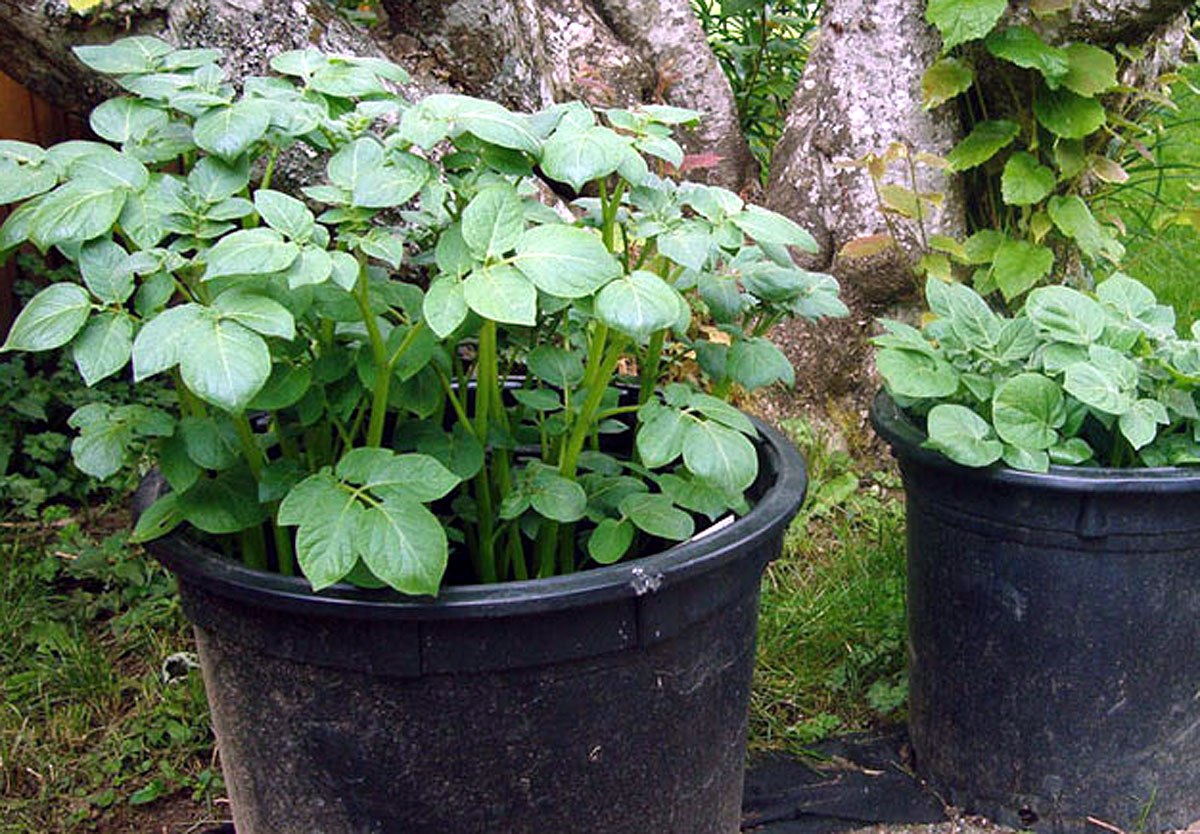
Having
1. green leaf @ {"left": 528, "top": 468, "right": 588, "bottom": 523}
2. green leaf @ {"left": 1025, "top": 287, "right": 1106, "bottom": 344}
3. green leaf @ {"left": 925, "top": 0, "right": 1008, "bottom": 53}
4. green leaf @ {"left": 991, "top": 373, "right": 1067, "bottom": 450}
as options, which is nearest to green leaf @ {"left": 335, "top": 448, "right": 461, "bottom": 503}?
green leaf @ {"left": 528, "top": 468, "right": 588, "bottom": 523}

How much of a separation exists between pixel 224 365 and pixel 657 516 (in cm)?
59

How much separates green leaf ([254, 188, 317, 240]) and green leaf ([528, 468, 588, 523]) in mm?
429

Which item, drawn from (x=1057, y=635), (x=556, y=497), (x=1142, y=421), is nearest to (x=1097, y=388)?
(x=1142, y=421)

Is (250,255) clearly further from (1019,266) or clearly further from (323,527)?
(1019,266)

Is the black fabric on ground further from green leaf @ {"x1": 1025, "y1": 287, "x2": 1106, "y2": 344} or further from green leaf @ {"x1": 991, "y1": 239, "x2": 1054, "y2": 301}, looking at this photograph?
green leaf @ {"x1": 991, "y1": 239, "x2": 1054, "y2": 301}

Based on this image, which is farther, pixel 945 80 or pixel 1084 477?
pixel 945 80

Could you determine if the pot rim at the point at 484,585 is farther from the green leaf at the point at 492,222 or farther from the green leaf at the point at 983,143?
the green leaf at the point at 983,143

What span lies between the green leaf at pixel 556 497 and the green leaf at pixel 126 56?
0.70 metres

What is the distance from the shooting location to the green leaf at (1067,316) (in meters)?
2.02

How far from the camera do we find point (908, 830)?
7.35ft

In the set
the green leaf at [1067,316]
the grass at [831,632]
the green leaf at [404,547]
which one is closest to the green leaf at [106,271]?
the green leaf at [404,547]

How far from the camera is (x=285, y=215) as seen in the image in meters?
1.42

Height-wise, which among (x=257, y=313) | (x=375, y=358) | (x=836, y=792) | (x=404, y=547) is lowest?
(x=836, y=792)

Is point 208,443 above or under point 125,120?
under
